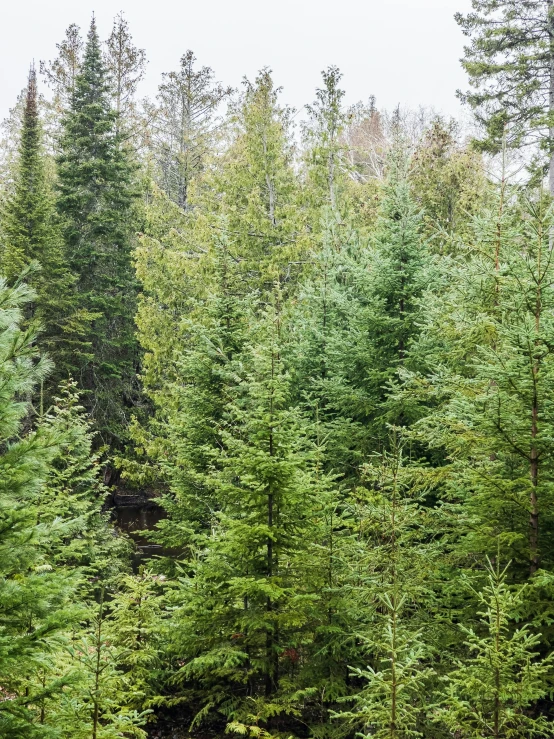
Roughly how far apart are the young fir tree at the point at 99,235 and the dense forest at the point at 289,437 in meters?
0.13

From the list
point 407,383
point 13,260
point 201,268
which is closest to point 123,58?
point 13,260

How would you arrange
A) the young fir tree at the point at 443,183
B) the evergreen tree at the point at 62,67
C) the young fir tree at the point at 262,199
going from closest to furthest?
the young fir tree at the point at 262,199
the young fir tree at the point at 443,183
the evergreen tree at the point at 62,67

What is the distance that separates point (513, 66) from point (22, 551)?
22453 mm

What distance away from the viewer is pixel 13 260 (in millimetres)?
20531

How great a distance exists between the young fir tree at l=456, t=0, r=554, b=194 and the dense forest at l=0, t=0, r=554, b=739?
0.32 ft

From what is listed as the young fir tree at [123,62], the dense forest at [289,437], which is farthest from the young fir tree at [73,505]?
the young fir tree at [123,62]

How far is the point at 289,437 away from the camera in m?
7.09

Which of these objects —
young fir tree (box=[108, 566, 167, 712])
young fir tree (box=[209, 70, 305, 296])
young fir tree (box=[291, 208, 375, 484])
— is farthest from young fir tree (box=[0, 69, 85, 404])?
young fir tree (box=[108, 566, 167, 712])

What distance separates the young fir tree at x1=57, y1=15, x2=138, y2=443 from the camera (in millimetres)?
23750

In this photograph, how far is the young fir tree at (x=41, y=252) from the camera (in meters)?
21.2

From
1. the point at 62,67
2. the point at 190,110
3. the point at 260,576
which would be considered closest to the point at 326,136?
the point at 190,110

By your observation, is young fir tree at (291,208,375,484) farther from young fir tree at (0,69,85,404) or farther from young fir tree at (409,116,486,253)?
young fir tree at (0,69,85,404)

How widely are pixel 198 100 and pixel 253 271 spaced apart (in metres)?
11.3

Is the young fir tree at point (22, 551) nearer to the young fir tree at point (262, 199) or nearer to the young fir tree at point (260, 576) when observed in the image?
the young fir tree at point (260, 576)
